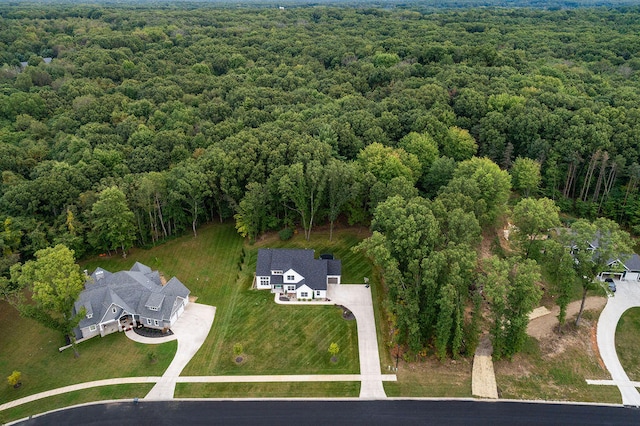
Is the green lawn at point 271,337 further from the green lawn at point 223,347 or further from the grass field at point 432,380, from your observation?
the grass field at point 432,380

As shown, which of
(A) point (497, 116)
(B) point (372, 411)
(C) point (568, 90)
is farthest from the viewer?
(C) point (568, 90)

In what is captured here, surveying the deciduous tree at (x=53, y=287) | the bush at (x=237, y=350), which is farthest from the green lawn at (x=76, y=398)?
the bush at (x=237, y=350)

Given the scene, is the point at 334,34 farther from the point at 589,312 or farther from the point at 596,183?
the point at 589,312

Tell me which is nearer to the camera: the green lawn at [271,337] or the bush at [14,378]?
the bush at [14,378]

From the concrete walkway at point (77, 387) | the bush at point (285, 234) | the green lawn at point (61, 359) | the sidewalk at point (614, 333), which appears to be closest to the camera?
the concrete walkway at point (77, 387)

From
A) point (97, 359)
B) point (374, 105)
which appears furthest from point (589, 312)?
point (97, 359)
